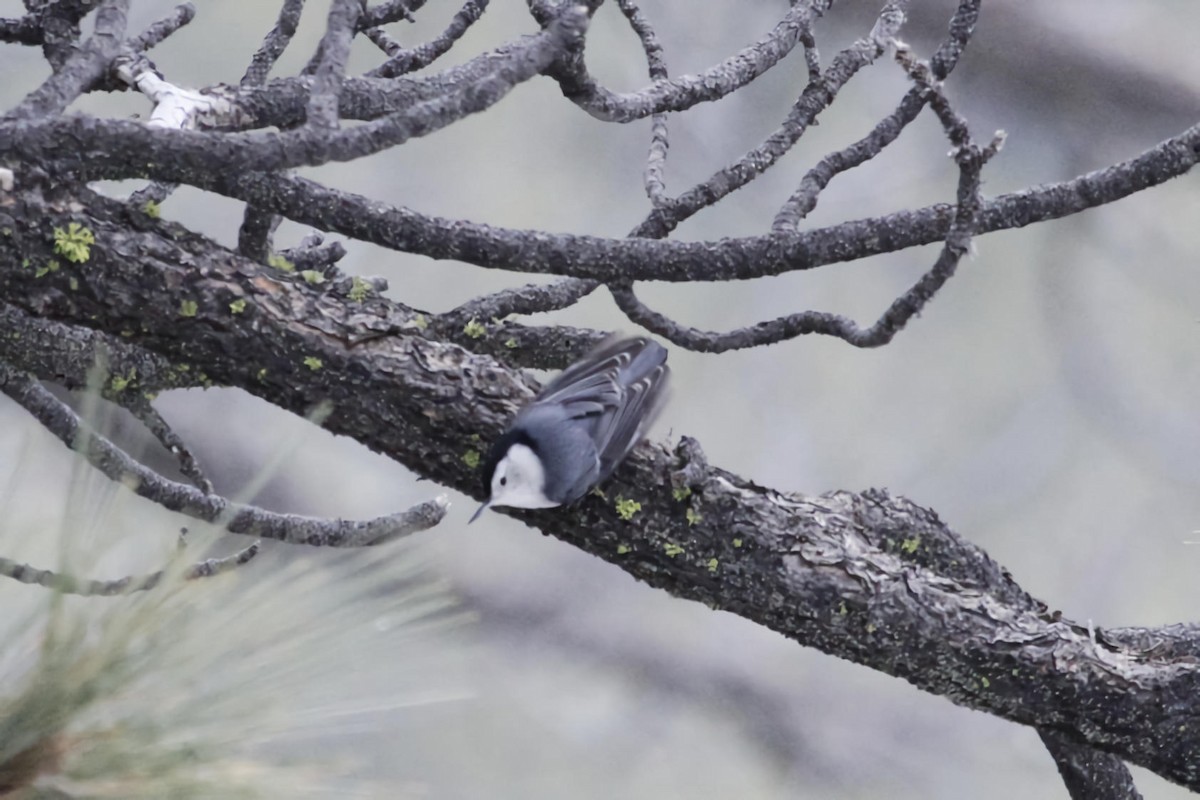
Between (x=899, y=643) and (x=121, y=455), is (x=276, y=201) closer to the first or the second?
(x=121, y=455)

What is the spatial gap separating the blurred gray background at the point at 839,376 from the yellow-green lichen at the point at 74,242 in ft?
4.46

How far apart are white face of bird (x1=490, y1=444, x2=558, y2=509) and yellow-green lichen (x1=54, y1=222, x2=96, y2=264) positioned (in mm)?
270

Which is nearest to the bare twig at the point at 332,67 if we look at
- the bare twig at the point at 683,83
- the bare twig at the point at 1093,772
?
the bare twig at the point at 683,83

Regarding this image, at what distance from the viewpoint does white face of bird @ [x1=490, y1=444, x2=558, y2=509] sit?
0.66m

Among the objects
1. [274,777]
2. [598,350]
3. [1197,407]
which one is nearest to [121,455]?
[598,350]

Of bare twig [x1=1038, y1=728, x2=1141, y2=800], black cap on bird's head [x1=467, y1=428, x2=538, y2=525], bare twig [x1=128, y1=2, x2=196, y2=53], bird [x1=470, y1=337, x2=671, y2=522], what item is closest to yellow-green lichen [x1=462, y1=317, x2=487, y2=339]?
bird [x1=470, y1=337, x2=671, y2=522]

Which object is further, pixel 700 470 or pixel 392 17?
pixel 392 17

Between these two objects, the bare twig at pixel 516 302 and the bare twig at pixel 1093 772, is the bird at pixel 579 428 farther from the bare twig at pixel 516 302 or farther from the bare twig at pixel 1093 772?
the bare twig at pixel 1093 772

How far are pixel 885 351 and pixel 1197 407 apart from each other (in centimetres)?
59

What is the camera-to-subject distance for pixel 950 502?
6.59 feet

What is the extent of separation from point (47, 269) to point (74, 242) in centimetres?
2

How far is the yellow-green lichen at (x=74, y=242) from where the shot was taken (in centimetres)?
59

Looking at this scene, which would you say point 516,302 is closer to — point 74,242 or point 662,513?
point 662,513

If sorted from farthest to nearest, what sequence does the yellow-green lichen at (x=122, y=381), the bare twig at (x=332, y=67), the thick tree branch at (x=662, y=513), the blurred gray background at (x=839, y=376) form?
1. the blurred gray background at (x=839, y=376)
2. the yellow-green lichen at (x=122, y=381)
3. the thick tree branch at (x=662, y=513)
4. the bare twig at (x=332, y=67)
